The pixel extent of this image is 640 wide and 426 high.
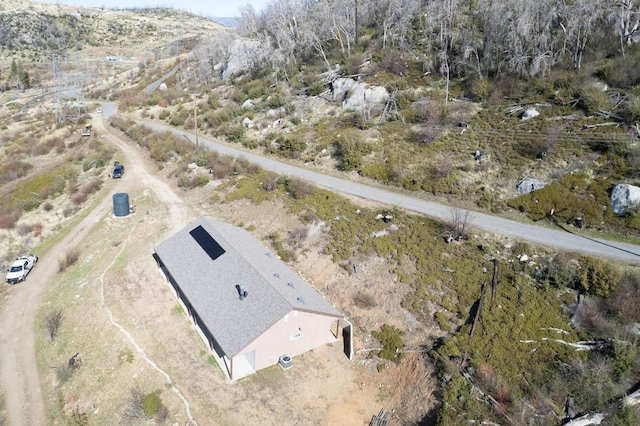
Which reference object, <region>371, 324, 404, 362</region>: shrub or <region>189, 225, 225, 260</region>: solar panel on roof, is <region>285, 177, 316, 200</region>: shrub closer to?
<region>189, 225, 225, 260</region>: solar panel on roof

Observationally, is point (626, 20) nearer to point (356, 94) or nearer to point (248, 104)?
point (356, 94)

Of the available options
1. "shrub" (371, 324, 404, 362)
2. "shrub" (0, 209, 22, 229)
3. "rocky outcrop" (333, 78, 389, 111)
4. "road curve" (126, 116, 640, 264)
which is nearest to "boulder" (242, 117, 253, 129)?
"road curve" (126, 116, 640, 264)

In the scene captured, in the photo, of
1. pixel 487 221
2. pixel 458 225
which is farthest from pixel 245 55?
pixel 458 225

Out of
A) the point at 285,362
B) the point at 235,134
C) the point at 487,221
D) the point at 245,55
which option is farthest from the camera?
the point at 245,55

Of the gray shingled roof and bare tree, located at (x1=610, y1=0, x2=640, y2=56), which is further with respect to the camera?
bare tree, located at (x1=610, y1=0, x2=640, y2=56)

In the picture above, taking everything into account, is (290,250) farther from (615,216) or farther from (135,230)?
(615,216)
